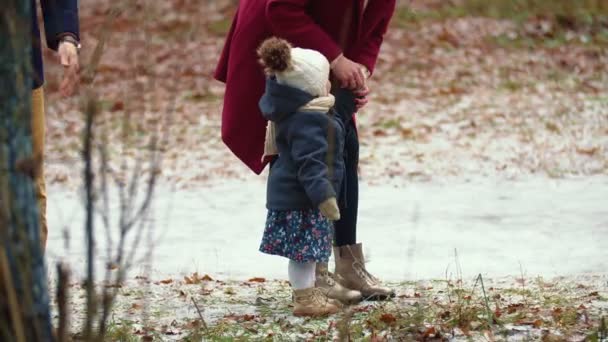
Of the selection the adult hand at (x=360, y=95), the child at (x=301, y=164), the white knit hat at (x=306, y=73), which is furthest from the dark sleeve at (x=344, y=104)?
the white knit hat at (x=306, y=73)

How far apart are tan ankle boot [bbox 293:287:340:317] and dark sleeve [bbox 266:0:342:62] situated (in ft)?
3.06

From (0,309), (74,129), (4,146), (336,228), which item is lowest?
(74,129)

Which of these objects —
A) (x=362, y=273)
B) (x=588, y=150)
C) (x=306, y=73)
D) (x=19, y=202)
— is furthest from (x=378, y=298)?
(x=588, y=150)

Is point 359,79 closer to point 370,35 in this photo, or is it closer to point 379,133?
point 370,35

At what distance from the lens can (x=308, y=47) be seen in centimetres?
420

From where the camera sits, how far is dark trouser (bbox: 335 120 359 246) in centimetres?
440

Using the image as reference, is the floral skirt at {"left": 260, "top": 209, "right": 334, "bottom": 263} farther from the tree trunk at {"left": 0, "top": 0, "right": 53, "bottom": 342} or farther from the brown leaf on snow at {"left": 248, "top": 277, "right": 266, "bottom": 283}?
the tree trunk at {"left": 0, "top": 0, "right": 53, "bottom": 342}

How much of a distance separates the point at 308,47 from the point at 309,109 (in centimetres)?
37

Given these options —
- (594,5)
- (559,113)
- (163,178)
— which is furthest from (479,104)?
(594,5)

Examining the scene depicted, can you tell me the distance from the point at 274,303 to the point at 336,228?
16.6 inches

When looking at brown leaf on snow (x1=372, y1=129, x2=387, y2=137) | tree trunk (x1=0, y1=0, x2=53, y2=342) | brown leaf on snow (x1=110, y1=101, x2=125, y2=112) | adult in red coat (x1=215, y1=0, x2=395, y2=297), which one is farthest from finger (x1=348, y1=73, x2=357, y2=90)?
brown leaf on snow (x1=110, y1=101, x2=125, y2=112)

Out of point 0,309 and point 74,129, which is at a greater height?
point 0,309

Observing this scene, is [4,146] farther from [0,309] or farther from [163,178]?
[163,178]

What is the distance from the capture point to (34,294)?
229 centimetres
